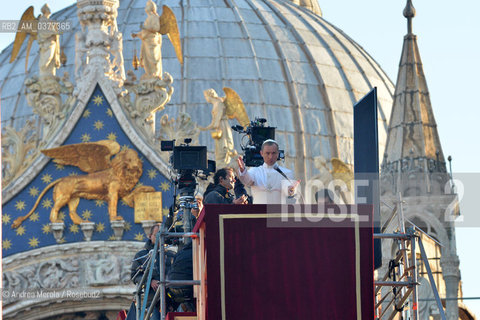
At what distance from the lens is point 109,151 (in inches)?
1491

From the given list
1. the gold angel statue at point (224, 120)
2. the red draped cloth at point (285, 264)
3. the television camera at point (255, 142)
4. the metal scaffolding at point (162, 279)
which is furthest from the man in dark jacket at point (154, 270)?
the gold angel statue at point (224, 120)

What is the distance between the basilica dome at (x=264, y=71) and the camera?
55000 millimetres

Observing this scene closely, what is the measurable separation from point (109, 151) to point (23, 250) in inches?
114

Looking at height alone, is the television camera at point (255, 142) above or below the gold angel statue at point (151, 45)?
below

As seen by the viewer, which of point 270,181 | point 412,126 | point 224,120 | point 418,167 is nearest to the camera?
point 270,181

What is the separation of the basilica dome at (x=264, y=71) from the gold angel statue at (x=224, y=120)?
13.1 m

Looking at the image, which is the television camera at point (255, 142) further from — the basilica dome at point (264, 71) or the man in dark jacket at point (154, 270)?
the basilica dome at point (264, 71)

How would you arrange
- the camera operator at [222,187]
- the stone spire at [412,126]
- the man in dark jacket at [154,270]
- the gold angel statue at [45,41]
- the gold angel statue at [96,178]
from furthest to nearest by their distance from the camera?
the stone spire at [412,126]
the gold angel statue at [45,41]
the gold angel statue at [96,178]
the man in dark jacket at [154,270]
the camera operator at [222,187]

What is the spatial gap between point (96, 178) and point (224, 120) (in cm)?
351

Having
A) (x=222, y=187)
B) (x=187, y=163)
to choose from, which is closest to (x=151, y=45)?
(x=187, y=163)

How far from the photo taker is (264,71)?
186ft

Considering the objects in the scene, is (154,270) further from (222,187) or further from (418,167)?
(418,167)

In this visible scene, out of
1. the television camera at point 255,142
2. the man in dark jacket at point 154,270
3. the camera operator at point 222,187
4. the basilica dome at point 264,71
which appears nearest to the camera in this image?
the camera operator at point 222,187

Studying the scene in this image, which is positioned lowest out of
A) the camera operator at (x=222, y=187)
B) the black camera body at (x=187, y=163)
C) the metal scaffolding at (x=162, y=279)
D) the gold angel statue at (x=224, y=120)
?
the metal scaffolding at (x=162, y=279)
